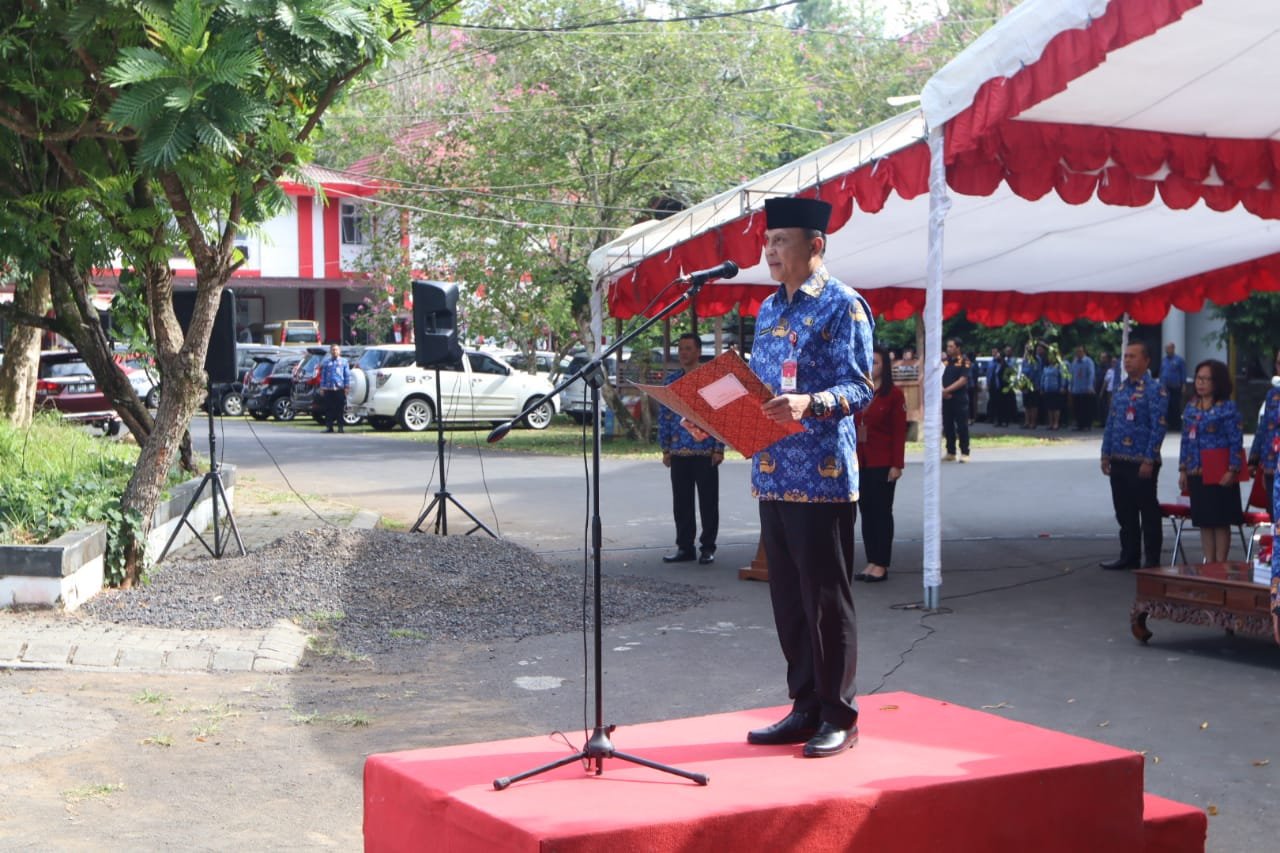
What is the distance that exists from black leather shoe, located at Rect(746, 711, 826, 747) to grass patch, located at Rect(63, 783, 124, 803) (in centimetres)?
278

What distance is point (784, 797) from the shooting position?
420 cm

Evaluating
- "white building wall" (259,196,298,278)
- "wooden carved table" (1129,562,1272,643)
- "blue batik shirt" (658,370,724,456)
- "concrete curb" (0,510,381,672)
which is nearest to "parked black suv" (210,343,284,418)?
"white building wall" (259,196,298,278)

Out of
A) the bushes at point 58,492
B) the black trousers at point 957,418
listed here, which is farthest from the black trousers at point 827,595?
the black trousers at point 957,418

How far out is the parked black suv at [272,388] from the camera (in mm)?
33719

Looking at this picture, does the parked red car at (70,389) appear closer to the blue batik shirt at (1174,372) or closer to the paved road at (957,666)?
the paved road at (957,666)

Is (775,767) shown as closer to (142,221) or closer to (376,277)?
(142,221)

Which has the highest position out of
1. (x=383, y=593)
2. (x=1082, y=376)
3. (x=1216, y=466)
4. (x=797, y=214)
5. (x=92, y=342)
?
(x=797, y=214)

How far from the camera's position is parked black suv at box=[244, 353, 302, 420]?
1328 inches

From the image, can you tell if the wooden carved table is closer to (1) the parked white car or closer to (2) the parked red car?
(1) the parked white car

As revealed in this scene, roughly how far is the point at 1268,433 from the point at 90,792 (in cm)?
802

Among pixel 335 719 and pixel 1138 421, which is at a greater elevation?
pixel 1138 421

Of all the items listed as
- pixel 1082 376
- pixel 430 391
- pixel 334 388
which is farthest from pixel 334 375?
pixel 1082 376

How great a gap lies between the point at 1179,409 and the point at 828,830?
2672 centimetres

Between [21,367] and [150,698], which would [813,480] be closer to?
[150,698]
